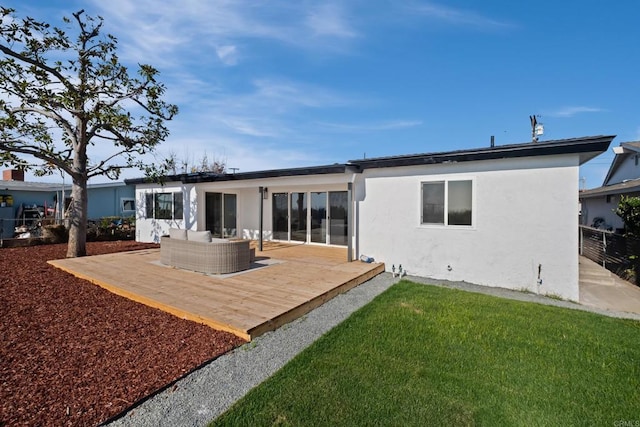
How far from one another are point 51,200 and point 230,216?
16.1 metres

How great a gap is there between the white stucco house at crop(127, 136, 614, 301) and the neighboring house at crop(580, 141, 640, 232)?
708 cm

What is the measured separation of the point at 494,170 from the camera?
691 centimetres

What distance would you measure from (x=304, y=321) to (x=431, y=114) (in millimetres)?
12958

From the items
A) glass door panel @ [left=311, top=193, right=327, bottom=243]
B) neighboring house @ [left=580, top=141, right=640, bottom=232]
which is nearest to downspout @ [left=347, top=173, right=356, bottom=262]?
glass door panel @ [left=311, top=193, right=327, bottom=243]

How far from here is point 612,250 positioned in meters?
9.11

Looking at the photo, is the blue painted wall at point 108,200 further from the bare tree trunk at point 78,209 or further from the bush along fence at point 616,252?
the bush along fence at point 616,252

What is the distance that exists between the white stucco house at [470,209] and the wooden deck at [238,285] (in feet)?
4.23

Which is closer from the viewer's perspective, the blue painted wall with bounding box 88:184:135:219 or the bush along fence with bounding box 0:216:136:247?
the bush along fence with bounding box 0:216:136:247

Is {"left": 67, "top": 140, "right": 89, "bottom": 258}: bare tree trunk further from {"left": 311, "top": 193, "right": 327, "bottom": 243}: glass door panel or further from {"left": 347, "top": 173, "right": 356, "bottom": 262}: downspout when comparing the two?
{"left": 347, "top": 173, "right": 356, "bottom": 262}: downspout

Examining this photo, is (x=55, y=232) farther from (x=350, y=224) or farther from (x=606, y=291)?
(x=606, y=291)

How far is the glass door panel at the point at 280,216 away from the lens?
1212 centimetres

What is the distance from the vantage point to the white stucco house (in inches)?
247

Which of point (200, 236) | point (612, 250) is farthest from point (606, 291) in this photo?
point (200, 236)

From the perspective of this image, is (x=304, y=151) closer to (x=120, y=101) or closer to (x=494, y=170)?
(x=120, y=101)
